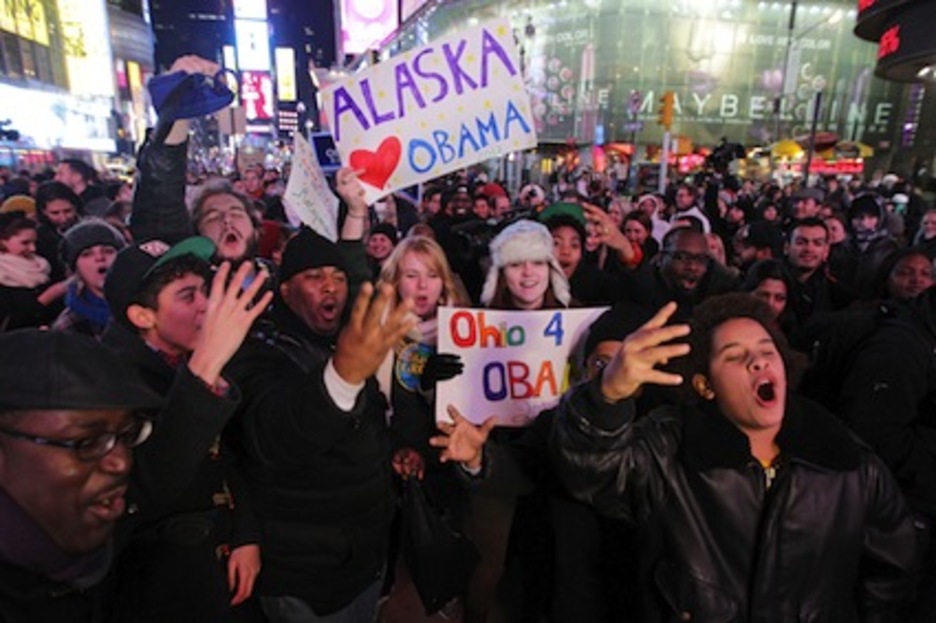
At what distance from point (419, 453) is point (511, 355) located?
0.63 m

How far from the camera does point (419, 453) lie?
112 inches

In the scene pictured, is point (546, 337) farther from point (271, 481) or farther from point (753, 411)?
point (271, 481)

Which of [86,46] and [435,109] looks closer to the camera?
[435,109]

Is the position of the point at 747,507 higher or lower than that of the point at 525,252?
lower

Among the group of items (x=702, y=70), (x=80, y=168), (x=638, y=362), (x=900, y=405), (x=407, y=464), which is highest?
(x=702, y=70)

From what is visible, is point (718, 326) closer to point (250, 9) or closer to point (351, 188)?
point (351, 188)

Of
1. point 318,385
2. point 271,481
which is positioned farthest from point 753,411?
point 271,481

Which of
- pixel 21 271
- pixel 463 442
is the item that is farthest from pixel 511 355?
pixel 21 271

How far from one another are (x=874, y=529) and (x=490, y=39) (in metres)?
2.76

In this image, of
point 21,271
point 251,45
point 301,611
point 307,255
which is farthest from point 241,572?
point 251,45

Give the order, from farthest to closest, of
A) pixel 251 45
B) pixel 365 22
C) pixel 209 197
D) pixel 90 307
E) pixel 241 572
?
pixel 251 45
pixel 365 22
pixel 209 197
pixel 90 307
pixel 241 572

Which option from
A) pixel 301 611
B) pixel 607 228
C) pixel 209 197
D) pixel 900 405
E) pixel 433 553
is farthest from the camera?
pixel 607 228

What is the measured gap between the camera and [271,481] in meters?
2.20

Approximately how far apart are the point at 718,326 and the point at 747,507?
0.57 m
